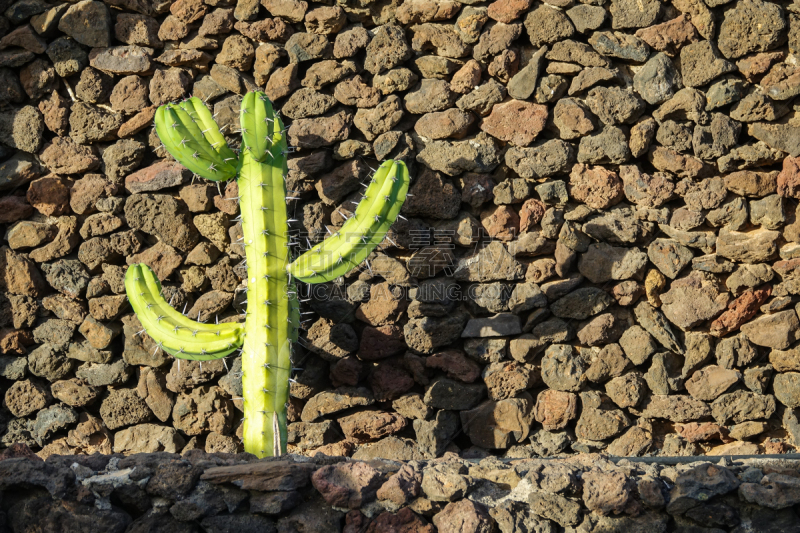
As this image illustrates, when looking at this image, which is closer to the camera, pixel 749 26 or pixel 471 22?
pixel 749 26

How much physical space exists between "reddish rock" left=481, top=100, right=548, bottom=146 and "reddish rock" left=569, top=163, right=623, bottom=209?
0.99 feet

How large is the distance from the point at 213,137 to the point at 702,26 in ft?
8.28

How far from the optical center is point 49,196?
4.26m

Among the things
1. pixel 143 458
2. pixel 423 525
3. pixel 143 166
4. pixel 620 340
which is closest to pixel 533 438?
pixel 620 340

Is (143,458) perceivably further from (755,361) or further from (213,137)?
(755,361)

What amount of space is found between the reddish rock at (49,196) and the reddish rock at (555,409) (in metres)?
2.99

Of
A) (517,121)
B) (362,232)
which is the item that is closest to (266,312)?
(362,232)

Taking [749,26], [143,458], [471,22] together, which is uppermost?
[471,22]

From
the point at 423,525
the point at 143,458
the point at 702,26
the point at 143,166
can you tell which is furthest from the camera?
the point at 143,166

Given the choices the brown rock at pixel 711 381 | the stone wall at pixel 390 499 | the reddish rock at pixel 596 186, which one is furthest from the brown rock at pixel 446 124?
the stone wall at pixel 390 499

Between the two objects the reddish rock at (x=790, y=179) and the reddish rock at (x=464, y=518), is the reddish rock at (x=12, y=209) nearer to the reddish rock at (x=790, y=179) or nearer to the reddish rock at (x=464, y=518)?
the reddish rock at (x=464, y=518)

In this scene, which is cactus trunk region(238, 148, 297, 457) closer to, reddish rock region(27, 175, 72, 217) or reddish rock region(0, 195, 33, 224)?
reddish rock region(27, 175, 72, 217)

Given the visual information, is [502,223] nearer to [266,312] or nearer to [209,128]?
[266,312]

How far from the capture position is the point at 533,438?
12.5ft
